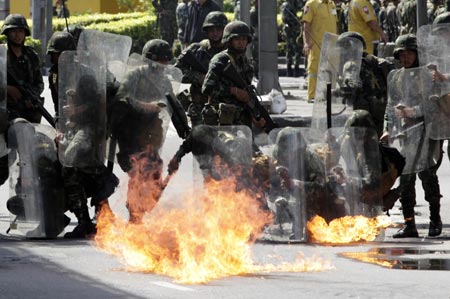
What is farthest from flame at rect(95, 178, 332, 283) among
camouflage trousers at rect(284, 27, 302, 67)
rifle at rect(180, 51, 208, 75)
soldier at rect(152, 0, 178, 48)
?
soldier at rect(152, 0, 178, 48)

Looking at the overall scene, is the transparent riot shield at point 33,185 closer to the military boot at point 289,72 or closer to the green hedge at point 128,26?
the military boot at point 289,72

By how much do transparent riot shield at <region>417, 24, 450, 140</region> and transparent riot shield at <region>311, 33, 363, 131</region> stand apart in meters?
0.71

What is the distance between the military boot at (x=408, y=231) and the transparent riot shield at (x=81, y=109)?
2.36 m

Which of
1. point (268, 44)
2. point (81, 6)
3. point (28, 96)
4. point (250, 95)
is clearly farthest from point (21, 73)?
point (81, 6)

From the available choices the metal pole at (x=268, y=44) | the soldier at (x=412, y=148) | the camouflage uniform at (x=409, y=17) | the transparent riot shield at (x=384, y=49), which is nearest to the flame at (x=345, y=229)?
the soldier at (x=412, y=148)

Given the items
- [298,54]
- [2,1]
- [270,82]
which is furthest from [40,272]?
[2,1]

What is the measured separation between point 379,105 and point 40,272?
11.9ft

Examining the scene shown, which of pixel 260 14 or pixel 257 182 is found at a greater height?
pixel 260 14

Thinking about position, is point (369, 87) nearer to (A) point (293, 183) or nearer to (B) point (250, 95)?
(B) point (250, 95)

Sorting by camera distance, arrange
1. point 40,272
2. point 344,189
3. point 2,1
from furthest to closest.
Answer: point 2,1 < point 344,189 < point 40,272

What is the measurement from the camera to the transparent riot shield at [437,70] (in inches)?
441

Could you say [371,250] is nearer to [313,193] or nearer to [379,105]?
[313,193]

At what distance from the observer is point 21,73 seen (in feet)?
39.8

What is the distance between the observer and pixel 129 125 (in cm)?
1162
